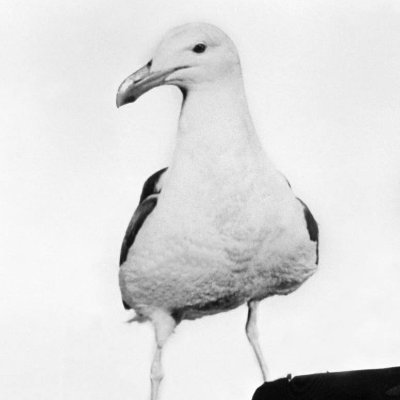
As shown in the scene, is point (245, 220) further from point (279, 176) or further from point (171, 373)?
point (171, 373)

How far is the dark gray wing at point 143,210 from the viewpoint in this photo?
179 cm

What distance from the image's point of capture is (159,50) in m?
1.76

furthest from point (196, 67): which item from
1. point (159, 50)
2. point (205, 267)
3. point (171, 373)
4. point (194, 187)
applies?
point (171, 373)

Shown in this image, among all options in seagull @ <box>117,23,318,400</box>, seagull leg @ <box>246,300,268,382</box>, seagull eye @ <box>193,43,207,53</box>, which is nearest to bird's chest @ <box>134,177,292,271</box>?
seagull @ <box>117,23,318,400</box>

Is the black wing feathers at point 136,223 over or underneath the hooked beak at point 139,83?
underneath

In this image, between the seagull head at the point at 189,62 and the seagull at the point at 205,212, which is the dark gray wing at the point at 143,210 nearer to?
the seagull at the point at 205,212

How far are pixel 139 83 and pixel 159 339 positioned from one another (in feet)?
1.31

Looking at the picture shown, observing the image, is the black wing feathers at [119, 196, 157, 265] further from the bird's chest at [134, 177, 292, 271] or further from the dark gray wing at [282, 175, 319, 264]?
the dark gray wing at [282, 175, 319, 264]

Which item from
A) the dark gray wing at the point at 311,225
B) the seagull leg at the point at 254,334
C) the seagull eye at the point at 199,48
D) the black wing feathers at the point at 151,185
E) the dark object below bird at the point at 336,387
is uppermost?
the seagull eye at the point at 199,48

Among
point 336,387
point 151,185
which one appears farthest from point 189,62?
point 336,387

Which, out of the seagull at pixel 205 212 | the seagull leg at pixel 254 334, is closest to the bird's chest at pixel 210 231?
the seagull at pixel 205 212

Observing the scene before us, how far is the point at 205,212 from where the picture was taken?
1.74m

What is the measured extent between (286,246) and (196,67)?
0.31 m

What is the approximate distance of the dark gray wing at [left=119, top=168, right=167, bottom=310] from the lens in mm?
1787
